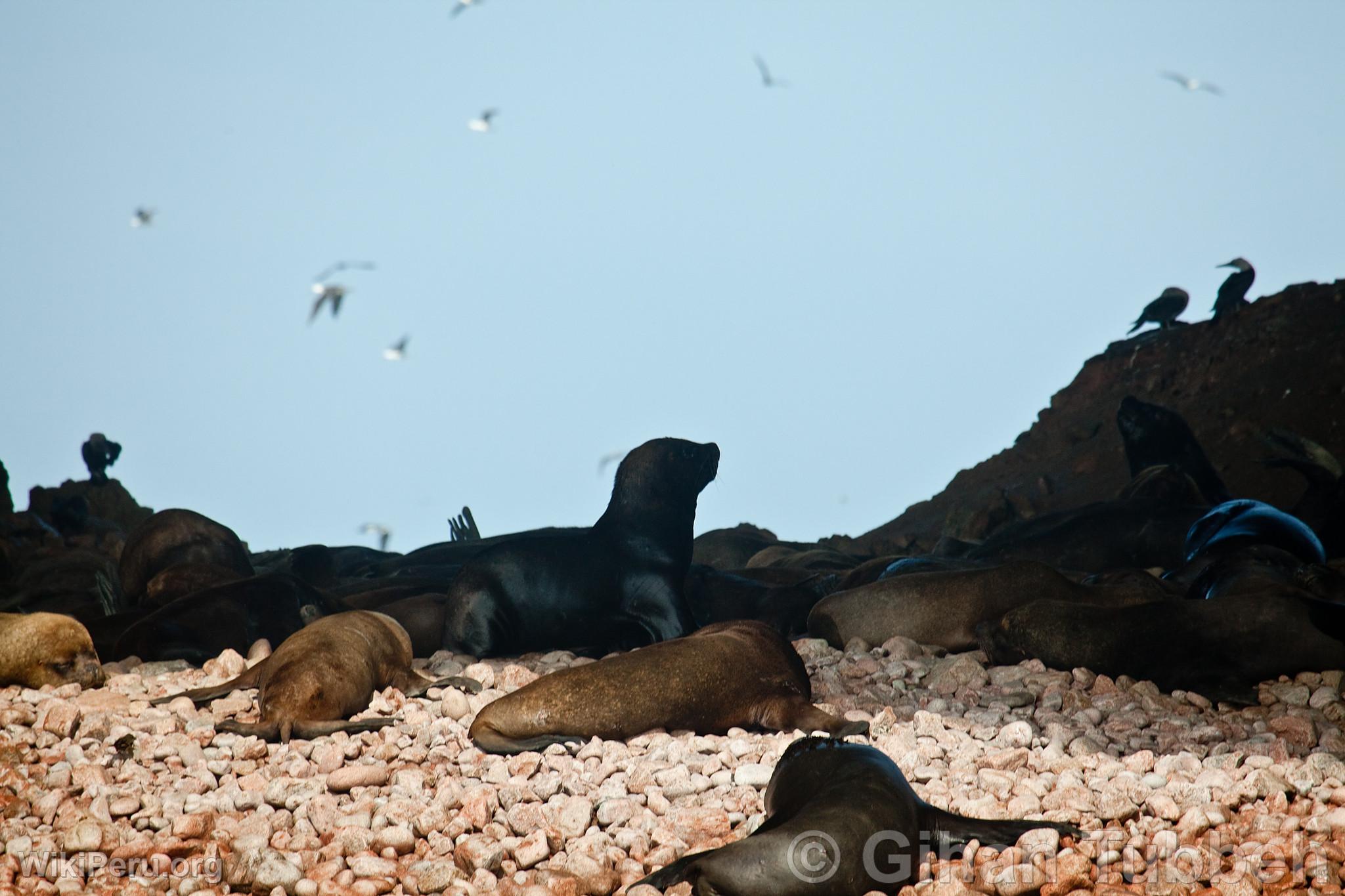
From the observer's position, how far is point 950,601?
667 centimetres

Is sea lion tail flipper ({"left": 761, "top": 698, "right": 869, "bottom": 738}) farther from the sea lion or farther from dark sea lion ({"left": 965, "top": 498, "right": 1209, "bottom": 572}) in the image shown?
dark sea lion ({"left": 965, "top": 498, "right": 1209, "bottom": 572})

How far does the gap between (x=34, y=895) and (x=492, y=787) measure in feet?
4.86

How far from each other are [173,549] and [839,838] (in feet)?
27.3

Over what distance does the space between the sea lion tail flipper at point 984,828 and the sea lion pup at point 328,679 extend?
263 centimetres

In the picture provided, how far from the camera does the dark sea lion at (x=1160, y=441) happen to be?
1216 centimetres

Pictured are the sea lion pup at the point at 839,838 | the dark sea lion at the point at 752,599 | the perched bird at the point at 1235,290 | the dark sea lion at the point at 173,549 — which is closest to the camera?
the sea lion pup at the point at 839,838

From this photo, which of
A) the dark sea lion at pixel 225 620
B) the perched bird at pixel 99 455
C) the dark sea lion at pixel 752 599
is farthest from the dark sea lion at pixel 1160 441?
the perched bird at pixel 99 455

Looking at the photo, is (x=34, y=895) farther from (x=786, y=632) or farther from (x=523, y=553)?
(x=786, y=632)

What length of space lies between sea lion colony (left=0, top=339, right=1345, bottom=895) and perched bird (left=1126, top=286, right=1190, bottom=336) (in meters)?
10.5

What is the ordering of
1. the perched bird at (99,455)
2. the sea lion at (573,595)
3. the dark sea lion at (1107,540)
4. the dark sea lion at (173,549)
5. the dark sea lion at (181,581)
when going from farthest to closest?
the perched bird at (99,455)
the dark sea lion at (173,549)
the dark sea lion at (1107,540)
the dark sea lion at (181,581)
the sea lion at (573,595)

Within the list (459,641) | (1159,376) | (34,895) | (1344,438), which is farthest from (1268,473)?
(34,895)

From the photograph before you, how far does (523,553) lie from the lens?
7250mm

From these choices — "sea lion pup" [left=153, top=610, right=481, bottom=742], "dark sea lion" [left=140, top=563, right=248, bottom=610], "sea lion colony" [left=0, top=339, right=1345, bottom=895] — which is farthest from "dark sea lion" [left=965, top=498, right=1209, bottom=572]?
"dark sea lion" [left=140, top=563, right=248, bottom=610]

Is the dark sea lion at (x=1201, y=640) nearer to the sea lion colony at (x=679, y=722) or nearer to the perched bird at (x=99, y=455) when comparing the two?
the sea lion colony at (x=679, y=722)
